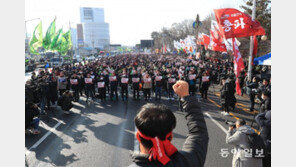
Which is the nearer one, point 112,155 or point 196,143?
point 196,143

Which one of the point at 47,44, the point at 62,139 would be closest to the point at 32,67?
the point at 47,44

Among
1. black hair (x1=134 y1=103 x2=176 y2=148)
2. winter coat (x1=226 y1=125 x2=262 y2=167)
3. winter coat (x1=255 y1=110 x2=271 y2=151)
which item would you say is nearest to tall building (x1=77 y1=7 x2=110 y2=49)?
winter coat (x1=255 y1=110 x2=271 y2=151)

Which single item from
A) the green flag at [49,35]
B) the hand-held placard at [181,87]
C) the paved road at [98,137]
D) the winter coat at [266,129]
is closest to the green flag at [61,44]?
the green flag at [49,35]

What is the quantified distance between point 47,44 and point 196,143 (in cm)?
2199

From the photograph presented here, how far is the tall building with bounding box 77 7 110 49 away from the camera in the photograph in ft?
491

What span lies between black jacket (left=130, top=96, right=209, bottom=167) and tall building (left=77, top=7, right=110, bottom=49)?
151095 millimetres

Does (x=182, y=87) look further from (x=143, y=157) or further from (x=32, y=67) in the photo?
(x=32, y=67)

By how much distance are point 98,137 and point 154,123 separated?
17.7ft

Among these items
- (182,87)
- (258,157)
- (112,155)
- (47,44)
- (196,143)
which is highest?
(47,44)

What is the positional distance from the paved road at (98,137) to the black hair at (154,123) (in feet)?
11.8

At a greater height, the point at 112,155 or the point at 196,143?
the point at 196,143

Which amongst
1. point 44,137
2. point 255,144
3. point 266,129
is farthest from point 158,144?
point 44,137

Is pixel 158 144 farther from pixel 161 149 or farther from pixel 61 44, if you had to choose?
pixel 61 44

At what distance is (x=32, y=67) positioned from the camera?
33531 mm
